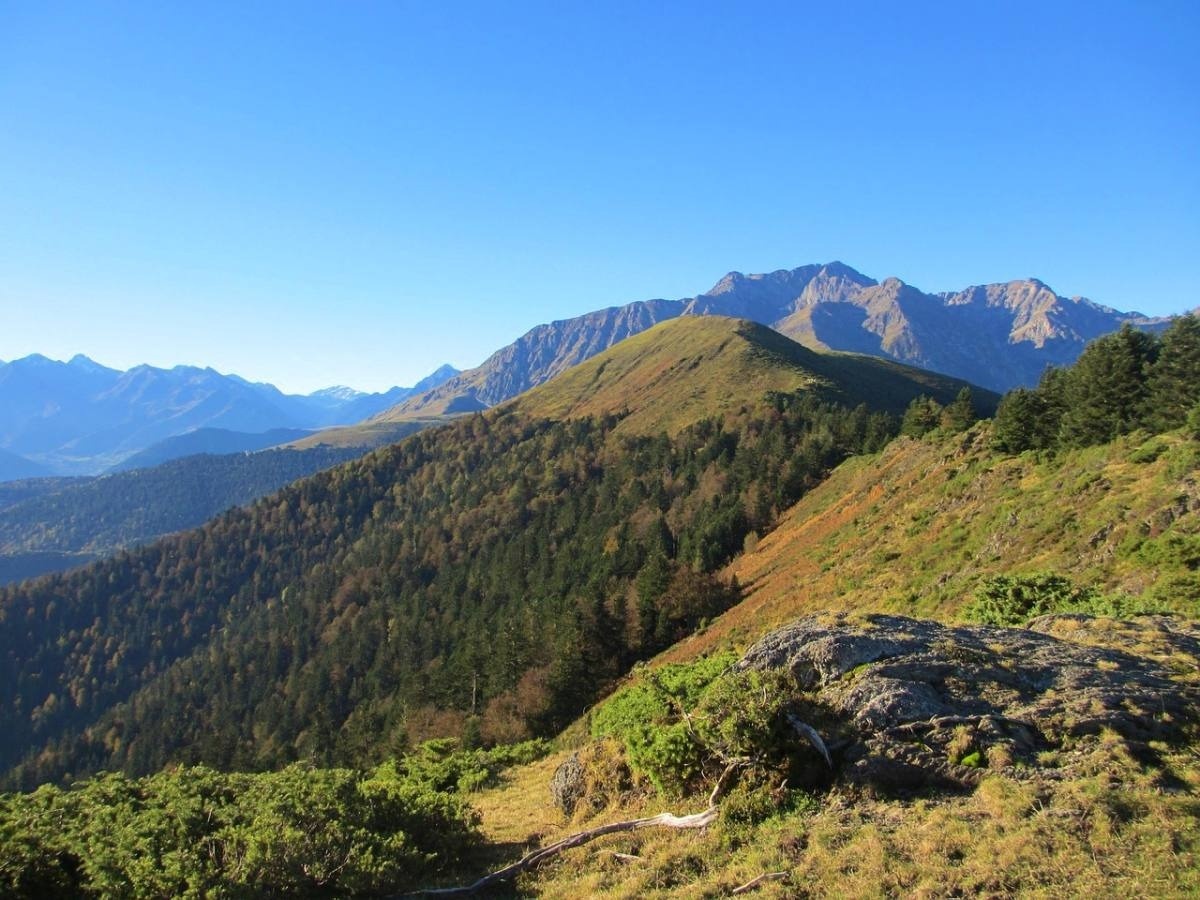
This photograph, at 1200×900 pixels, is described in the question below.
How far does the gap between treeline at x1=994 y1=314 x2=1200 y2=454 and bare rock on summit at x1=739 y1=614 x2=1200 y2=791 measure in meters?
24.5

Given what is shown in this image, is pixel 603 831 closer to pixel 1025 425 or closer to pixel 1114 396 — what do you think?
pixel 1114 396

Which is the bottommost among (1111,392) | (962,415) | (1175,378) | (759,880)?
(759,880)

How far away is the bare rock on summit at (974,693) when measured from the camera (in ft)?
37.8

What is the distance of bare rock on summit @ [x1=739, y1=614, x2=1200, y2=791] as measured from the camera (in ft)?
37.8

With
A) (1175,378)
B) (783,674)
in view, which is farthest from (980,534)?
(783,674)

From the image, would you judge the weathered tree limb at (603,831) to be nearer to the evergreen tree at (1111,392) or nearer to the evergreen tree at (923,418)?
the evergreen tree at (1111,392)

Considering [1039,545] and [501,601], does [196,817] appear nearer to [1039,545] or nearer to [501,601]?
[1039,545]

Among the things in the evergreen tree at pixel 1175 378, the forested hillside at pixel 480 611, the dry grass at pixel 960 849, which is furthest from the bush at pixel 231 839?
Result: the evergreen tree at pixel 1175 378

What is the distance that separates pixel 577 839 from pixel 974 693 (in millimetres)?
8687

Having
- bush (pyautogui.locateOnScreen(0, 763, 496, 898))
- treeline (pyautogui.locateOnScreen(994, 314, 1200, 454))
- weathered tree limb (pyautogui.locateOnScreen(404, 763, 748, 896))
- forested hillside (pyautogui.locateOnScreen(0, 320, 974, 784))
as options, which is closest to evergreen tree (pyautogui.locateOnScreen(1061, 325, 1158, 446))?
treeline (pyautogui.locateOnScreen(994, 314, 1200, 454))

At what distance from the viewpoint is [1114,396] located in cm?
4106

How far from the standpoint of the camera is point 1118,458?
35.1 m

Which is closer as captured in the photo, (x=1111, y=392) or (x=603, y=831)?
(x=603, y=831)

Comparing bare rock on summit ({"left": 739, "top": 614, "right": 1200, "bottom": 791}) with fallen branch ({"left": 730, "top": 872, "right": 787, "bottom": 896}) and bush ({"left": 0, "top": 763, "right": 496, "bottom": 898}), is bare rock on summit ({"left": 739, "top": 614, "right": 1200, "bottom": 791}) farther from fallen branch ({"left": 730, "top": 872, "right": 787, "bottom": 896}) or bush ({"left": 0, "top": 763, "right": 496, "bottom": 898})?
bush ({"left": 0, "top": 763, "right": 496, "bottom": 898})
